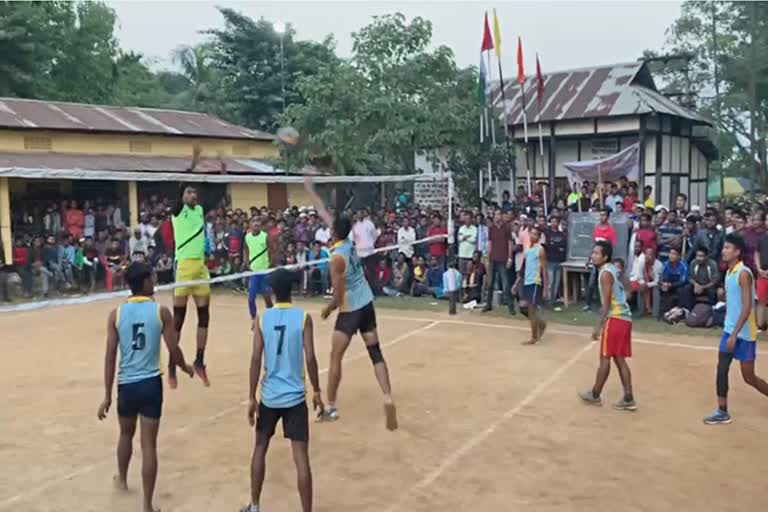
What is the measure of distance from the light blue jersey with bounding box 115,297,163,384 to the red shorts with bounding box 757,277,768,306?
9.38m

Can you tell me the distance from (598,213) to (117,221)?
12522 millimetres

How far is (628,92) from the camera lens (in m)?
23.3

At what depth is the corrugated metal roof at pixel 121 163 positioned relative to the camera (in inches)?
762

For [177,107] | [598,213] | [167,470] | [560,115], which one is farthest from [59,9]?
[167,470]

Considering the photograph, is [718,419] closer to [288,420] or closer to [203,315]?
[288,420]

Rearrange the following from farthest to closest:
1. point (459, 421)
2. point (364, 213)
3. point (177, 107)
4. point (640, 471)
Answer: point (177, 107) < point (364, 213) < point (459, 421) < point (640, 471)

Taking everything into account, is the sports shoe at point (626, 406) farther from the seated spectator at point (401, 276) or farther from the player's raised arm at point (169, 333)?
the seated spectator at point (401, 276)

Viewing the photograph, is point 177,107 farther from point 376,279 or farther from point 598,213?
point 598,213

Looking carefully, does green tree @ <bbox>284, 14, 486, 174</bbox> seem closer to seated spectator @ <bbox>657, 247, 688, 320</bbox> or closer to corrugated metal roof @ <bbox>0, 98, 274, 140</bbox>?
corrugated metal roof @ <bbox>0, 98, 274, 140</bbox>

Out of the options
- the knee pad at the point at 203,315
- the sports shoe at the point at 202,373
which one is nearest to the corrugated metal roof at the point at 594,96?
the knee pad at the point at 203,315

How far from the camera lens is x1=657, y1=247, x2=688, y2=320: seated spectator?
1280 centimetres

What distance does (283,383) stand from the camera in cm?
505

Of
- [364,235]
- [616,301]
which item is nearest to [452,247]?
[364,235]

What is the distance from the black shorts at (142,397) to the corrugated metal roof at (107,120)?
54.4ft
